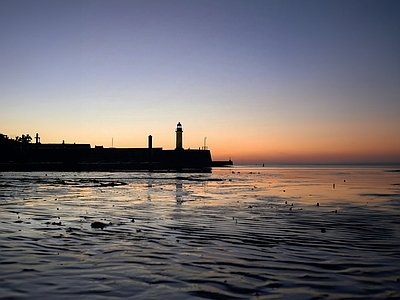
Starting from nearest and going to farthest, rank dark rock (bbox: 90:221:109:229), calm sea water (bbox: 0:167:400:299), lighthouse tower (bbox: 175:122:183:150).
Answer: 1. calm sea water (bbox: 0:167:400:299)
2. dark rock (bbox: 90:221:109:229)
3. lighthouse tower (bbox: 175:122:183:150)

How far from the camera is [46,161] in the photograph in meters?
129

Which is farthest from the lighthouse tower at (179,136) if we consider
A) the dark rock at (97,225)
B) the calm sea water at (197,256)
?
the dark rock at (97,225)

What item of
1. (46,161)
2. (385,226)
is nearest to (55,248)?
(385,226)

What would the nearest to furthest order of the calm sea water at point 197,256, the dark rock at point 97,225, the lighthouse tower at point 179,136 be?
the calm sea water at point 197,256, the dark rock at point 97,225, the lighthouse tower at point 179,136

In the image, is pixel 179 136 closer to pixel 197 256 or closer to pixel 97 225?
pixel 97 225

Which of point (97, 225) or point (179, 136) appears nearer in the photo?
point (97, 225)

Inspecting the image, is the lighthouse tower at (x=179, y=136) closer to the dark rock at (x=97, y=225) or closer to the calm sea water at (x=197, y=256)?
the calm sea water at (x=197, y=256)

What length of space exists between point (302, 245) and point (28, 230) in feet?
30.3

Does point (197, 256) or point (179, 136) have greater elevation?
point (179, 136)

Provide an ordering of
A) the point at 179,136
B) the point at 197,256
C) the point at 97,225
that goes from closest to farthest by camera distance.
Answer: the point at 197,256, the point at 97,225, the point at 179,136

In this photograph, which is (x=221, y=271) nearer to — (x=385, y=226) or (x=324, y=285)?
(x=324, y=285)

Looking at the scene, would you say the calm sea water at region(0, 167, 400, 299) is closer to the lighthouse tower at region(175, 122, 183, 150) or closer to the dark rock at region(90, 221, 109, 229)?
the dark rock at region(90, 221, 109, 229)

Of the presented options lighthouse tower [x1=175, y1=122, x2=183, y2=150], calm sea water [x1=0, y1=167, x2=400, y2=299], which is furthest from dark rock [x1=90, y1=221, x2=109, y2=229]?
lighthouse tower [x1=175, y1=122, x2=183, y2=150]

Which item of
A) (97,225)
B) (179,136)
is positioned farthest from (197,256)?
(179,136)
